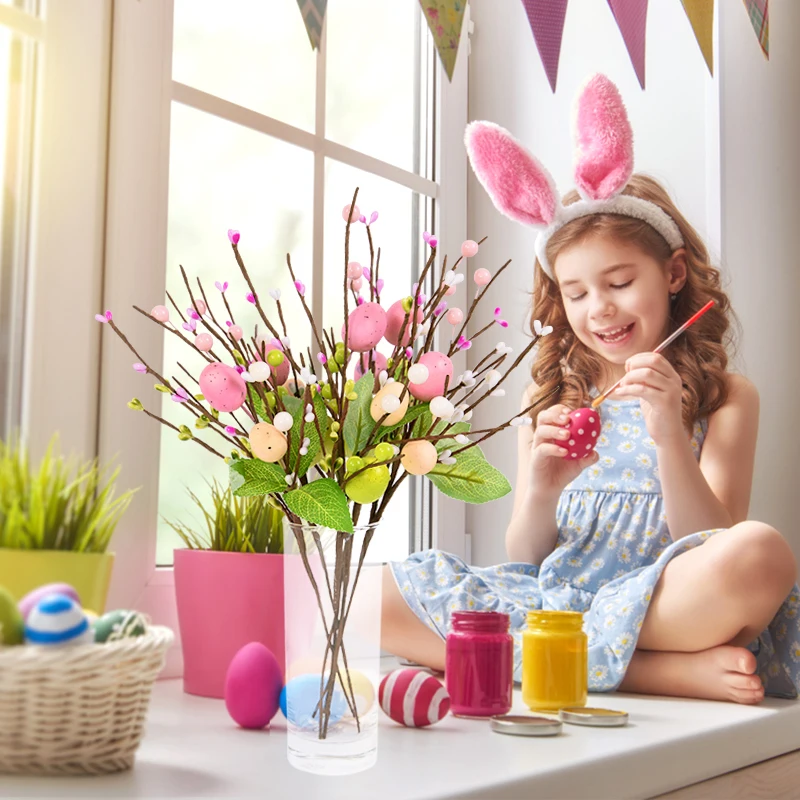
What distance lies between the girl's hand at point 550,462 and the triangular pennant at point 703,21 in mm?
602

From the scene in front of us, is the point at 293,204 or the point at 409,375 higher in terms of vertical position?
the point at 293,204

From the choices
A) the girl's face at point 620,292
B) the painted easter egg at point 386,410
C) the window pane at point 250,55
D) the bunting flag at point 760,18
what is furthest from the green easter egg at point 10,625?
the bunting flag at point 760,18

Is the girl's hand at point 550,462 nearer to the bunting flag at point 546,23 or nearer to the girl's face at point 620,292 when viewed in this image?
the girl's face at point 620,292

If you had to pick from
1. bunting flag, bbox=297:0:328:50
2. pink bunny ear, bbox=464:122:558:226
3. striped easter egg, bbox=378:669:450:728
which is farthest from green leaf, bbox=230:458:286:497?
pink bunny ear, bbox=464:122:558:226

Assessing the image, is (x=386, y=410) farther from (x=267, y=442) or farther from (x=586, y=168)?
(x=586, y=168)

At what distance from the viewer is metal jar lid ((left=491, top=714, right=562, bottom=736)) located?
2.94 ft

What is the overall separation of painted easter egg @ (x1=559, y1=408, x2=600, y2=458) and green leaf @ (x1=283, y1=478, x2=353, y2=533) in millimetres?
668

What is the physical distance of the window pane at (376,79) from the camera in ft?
5.11

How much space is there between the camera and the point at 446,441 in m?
0.82

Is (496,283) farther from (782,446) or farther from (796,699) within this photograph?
(796,699)

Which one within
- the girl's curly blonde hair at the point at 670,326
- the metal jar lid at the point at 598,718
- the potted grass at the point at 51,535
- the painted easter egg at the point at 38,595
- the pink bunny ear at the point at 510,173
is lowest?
the metal jar lid at the point at 598,718

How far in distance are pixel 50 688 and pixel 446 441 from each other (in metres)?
0.35

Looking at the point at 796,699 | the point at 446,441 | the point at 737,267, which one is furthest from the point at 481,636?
the point at 737,267

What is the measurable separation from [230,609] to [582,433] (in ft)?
1.80
